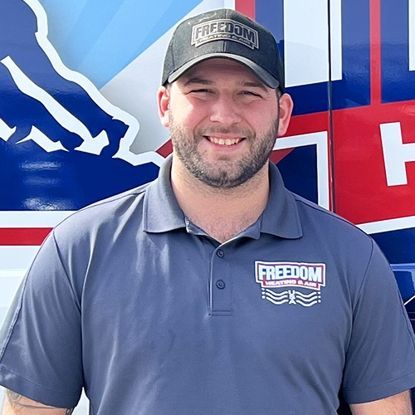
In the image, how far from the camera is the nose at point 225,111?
1.20 m

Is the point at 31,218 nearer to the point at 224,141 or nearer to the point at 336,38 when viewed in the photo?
the point at 224,141

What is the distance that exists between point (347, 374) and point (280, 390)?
20cm

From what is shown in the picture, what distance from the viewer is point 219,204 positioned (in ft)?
4.12

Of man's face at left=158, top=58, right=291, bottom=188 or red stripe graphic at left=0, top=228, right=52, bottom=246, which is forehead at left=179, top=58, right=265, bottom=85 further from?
red stripe graphic at left=0, top=228, right=52, bottom=246

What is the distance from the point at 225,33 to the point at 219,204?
0.34 metres

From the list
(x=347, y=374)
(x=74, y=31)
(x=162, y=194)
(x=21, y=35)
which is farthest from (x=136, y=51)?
(x=347, y=374)

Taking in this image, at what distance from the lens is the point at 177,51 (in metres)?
1.26

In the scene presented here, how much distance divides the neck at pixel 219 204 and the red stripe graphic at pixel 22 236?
38 cm

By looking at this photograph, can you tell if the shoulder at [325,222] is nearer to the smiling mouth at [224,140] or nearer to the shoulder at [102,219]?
the smiling mouth at [224,140]

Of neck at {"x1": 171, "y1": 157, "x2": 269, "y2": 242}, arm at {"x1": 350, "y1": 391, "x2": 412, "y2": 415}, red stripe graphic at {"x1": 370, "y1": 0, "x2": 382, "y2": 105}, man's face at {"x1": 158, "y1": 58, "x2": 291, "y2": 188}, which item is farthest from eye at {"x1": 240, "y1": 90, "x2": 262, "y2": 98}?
arm at {"x1": 350, "y1": 391, "x2": 412, "y2": 415}

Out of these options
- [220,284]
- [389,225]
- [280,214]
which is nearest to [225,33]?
[280,214]

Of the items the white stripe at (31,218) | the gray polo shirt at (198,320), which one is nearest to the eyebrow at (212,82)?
the gray polo shirt at (198,320)

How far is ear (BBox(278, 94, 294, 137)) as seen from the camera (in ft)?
4.33

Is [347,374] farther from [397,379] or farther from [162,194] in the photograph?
[162,194]
